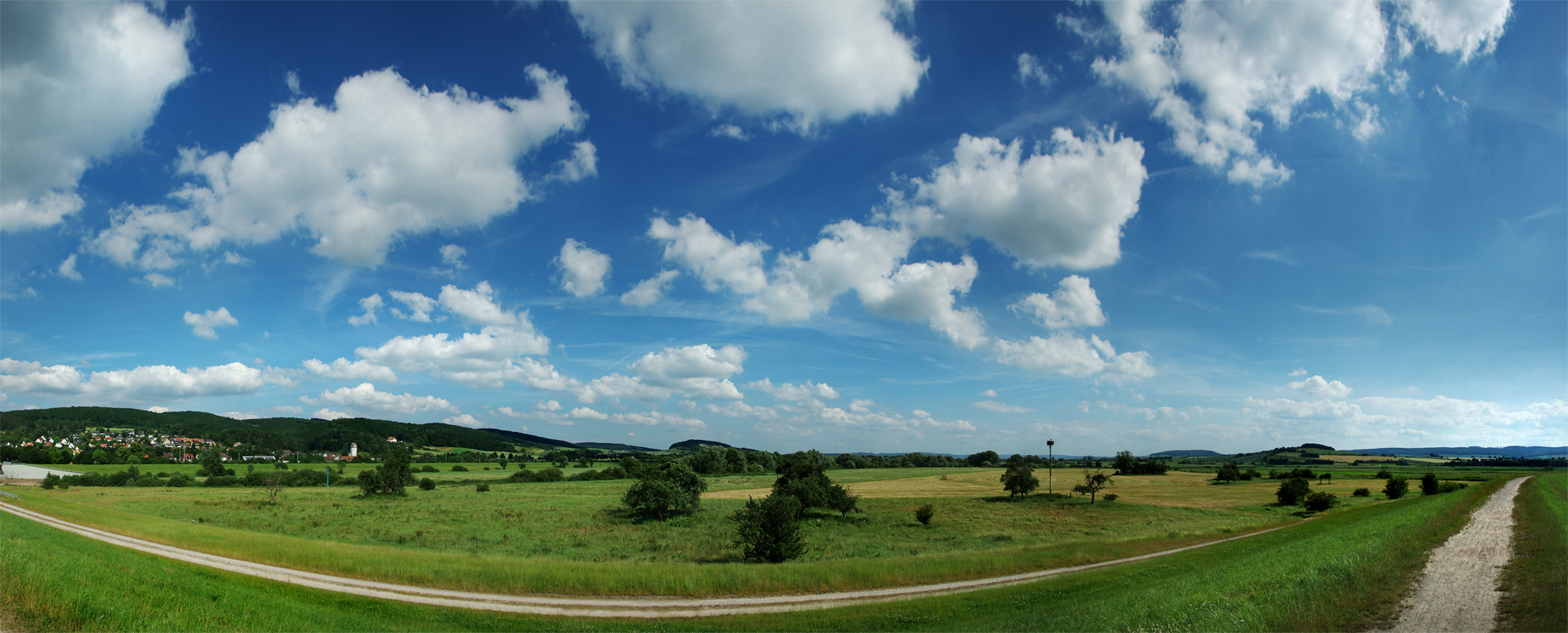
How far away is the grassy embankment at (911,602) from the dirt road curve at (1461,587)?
0.53m

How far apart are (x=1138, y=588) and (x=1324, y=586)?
6660 mm

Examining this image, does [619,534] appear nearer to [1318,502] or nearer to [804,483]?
[804,483]

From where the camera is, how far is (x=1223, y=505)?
7031cm

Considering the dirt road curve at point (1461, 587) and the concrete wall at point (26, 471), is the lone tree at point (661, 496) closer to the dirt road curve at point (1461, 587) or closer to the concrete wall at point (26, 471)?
the dirt road curve at point (1461, 587)

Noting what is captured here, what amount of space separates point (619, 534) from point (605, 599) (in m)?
25.1

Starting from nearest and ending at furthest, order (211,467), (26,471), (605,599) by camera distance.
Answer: (605,599), (26,471), (211,467)

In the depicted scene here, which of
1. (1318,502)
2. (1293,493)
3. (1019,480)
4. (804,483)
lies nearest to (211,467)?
(804,483)

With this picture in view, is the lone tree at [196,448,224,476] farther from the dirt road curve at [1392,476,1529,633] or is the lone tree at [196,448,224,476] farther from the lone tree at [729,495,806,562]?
the dirt road curve at [1392,476,1529,633]

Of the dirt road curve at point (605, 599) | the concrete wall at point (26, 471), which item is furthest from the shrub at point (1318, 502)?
the concrete wall at point (26, 471)

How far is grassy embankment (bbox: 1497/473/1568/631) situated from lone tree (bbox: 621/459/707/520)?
2144 inches

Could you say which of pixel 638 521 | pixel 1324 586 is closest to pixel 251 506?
pixel 638 521

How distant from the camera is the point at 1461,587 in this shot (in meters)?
15.9

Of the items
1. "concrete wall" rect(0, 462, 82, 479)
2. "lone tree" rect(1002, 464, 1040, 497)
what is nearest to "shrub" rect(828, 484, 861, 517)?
"lone tree" rect(1002, 464, 1040, 497)

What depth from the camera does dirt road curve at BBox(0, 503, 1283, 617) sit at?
71.1 ft
